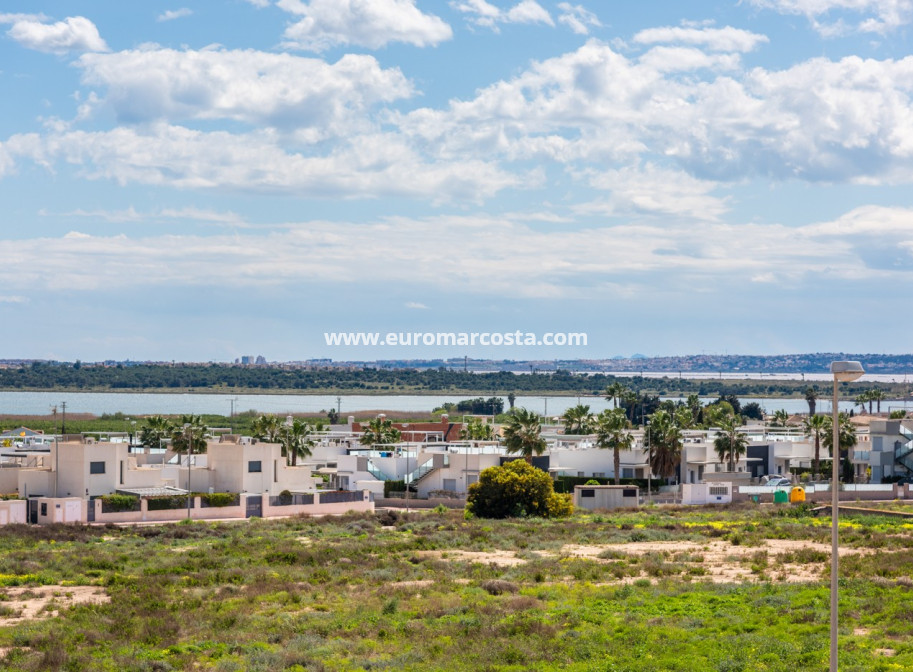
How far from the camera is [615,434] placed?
80.0m

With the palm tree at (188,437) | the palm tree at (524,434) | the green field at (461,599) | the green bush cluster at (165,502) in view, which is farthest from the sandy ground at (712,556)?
the palm tree at (188,437)

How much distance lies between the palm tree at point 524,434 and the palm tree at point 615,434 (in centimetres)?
507

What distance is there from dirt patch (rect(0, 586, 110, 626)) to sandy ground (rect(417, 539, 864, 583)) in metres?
13.3

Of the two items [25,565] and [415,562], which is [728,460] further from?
[25,565]

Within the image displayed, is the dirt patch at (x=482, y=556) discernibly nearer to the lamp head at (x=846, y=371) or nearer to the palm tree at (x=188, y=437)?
the lamp head at (x=846, y=371)

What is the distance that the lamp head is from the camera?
16.6 m

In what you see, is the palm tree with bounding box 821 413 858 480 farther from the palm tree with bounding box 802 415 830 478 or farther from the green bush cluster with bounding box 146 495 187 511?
the green bush cluster with bounding box 146 495 187 511

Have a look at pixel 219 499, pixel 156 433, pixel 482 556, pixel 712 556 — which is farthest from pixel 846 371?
pixel 156 433

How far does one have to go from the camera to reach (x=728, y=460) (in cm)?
8919

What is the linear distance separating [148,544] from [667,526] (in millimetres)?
24097

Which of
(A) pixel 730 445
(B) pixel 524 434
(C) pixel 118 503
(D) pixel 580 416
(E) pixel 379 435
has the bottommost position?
(C) pixel 118 503

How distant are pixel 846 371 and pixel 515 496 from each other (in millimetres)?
47128

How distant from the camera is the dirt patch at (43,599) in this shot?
32.2 metres

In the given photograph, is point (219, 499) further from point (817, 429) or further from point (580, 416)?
point (817, 429)
